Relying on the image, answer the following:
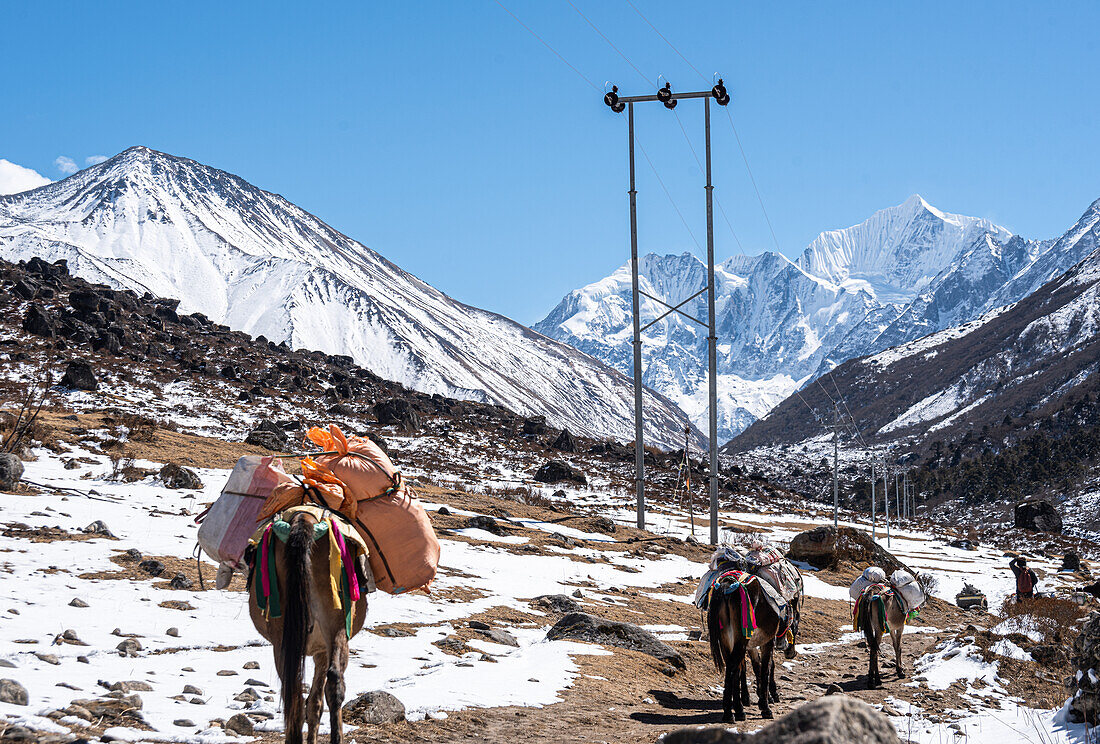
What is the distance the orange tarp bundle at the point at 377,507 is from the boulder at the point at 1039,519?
285ft

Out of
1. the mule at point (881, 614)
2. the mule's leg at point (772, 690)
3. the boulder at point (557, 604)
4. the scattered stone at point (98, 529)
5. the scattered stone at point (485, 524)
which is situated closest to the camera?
the mule's leg at point (772, 690)

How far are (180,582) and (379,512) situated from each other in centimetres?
615

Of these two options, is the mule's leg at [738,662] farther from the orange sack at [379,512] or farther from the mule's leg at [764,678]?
the orange sack at [379,512]

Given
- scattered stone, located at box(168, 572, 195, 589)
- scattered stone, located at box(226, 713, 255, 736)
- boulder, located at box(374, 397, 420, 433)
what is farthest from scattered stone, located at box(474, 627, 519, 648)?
boulder, located at box(374, 397, 420, 433)

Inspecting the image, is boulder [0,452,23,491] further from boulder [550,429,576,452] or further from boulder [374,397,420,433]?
boulder [550,429,576,452]

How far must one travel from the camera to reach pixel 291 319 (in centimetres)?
19025

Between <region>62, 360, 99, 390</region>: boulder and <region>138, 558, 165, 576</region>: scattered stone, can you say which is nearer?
<region>138, 558, 165, 576</region>: scattered stone

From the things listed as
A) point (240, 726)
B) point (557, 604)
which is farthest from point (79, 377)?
point (240, 726)

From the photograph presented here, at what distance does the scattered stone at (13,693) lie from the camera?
23.7ft

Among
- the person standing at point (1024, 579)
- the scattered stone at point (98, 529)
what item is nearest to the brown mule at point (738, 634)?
the scattered stone at point (98, 529)

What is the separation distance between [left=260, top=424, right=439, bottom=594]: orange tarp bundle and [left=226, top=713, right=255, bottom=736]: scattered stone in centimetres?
163

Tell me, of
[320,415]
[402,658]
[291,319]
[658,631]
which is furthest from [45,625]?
[291,319]

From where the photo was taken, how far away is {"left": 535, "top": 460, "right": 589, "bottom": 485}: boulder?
47062 millimetres

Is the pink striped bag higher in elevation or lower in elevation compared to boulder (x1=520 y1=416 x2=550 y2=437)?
lower
